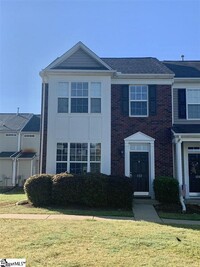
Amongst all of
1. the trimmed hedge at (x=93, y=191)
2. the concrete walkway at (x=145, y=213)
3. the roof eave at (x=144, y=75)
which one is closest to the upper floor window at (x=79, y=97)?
the roof eave at (x=144, y=75)

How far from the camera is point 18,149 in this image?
3125 cm

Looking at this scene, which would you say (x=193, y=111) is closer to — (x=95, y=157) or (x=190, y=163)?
(x=190, y=163)

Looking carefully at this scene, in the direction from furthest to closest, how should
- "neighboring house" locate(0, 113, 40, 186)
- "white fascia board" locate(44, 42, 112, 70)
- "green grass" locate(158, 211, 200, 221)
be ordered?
"neighboring house" locate(0, 113, 40, 186) < "white fascia board" locate(44, 42, 112, 70) < "green grass" locate(158, 211, 200, 221)

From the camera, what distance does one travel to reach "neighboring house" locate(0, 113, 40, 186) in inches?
1168

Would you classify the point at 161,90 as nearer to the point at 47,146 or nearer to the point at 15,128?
the point at 47,146

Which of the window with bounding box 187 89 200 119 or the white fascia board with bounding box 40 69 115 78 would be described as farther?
the window with bounding box 187 89 200 119

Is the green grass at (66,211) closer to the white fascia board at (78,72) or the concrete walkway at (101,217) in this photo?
the concrete walkway at (101,217)

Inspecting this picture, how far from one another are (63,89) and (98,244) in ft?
35.3

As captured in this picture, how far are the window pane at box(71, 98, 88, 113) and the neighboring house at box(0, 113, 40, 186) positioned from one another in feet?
48.4

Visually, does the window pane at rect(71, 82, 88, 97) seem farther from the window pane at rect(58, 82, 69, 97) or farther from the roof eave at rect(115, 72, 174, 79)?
the roof eave at rect(115, 72, 174, 79)

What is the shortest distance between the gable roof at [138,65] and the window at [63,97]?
3.20 m

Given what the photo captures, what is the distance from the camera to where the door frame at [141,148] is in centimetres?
1584

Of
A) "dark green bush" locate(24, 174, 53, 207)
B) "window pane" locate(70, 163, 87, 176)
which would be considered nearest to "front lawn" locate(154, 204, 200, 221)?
"window pane" locate(70, 163, 87, 176)

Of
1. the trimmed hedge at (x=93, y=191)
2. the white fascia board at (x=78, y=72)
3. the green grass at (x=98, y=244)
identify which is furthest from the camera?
the white fascia board at (x=78, y=72)
